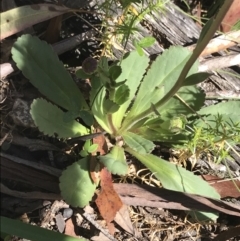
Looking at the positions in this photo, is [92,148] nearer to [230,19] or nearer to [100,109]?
[100,109]

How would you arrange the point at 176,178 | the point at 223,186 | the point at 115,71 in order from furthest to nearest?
the point at 223,186 → the point at 176,178 → the point at 115,71

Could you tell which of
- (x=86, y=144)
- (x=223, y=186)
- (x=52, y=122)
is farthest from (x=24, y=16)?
(x=223, y=186)

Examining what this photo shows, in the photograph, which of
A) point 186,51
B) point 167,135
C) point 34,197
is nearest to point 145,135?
point 167,135

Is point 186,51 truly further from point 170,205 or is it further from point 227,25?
point 170,205

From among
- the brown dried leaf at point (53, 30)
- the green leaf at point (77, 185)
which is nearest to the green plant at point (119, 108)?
the green leaf at point (77, 185)

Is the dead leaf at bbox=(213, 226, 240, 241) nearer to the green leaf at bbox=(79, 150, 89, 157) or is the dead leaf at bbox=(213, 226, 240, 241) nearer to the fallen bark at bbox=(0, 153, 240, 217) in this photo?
the fallen bark at bbox=(0, 153, 240, 217)

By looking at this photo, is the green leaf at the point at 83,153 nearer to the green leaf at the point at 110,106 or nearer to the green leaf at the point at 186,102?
the green leaf at the point at 110,106
